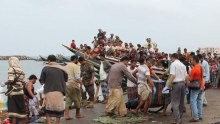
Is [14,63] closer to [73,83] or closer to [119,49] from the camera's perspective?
[73,83]

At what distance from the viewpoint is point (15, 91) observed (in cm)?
861

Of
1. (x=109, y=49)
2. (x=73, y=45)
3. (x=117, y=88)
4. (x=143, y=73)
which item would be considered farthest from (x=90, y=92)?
(x=73, y=45)

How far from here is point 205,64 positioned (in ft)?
41.1

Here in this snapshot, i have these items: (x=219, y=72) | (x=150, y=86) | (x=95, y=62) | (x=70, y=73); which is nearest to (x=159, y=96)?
(x=150, y=86)

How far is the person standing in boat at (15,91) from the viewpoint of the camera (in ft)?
28.1

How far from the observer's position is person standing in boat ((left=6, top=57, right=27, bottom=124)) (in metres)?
8.55

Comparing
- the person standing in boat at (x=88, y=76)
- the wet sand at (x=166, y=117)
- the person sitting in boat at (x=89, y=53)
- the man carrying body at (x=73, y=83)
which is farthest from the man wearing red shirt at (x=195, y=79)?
the person sitting in boat at (x=89, y=53)

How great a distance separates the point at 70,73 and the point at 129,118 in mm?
2077

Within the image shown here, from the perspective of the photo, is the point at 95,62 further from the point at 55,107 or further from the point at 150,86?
the point at 55,107

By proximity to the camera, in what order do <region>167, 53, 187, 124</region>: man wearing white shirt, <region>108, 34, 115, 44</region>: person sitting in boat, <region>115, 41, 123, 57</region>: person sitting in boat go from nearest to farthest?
1. <region>167, 53, 187, 124</region>: man wearing white shirt
2. <region>115, 41, 123, 57</region>: person sitting in boat
3. <region>108, 34, 115, 44</region>: person sitting in boat

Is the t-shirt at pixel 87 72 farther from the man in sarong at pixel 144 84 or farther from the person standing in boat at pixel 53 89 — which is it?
the person standing in boat at pixel 53 89

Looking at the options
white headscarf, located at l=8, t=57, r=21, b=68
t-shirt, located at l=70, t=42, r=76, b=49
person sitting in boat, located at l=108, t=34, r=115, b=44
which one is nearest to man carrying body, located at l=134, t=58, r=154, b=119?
white headscarf, located at l=8, t=57, r=21, b=68

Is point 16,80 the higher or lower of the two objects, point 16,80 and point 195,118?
the higher

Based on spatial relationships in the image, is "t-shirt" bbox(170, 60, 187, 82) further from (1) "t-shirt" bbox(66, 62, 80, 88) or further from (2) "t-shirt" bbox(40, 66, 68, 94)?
(2) "t-shirt" bbox(40, 66, 68, 94)
